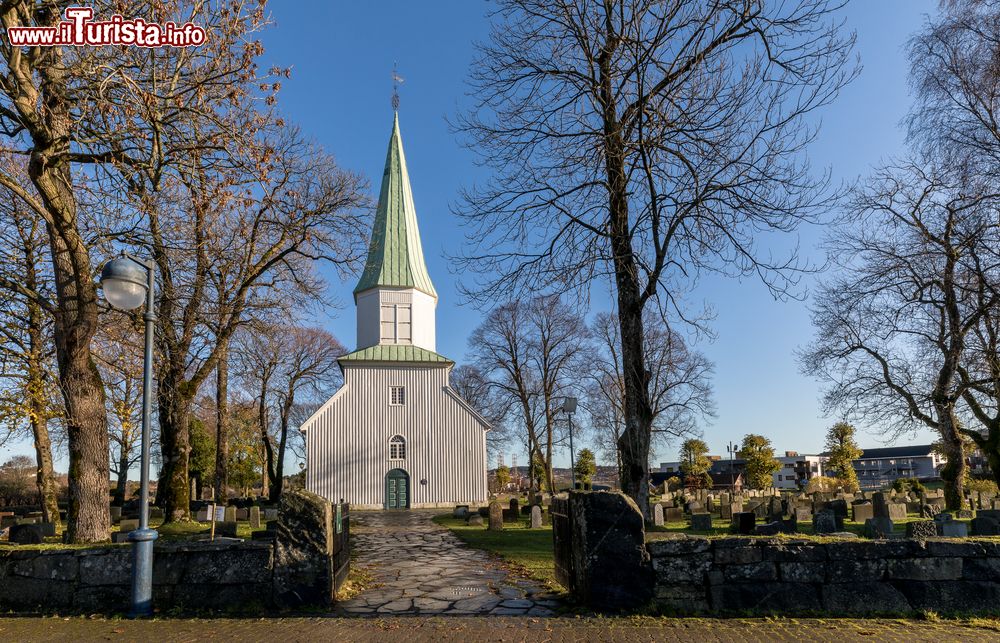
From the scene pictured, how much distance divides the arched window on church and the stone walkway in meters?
16.5

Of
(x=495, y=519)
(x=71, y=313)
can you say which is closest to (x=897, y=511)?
(x=495, y=519)

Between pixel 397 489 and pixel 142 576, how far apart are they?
82.3 ft

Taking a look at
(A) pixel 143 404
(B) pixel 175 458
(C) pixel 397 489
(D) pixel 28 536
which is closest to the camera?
(A) pixel 143 404

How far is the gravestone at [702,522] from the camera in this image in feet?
60.3

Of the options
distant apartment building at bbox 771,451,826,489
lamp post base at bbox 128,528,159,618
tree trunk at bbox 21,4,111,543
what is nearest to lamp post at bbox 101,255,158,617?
lamp post base at bbox 128,528,159,618

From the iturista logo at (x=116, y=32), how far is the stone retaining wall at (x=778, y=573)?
25.7 ft

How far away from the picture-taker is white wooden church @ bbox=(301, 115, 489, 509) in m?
30.9

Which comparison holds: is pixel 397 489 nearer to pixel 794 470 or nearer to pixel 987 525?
pixel 987 525

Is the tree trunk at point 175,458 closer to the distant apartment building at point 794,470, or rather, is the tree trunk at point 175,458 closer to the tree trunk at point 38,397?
the tree trunk at point 38,397

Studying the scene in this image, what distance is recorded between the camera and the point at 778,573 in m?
6.66

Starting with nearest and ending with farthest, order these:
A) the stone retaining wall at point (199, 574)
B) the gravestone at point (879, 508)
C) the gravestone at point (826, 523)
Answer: the stone retaining wall at point (199, 574) < the gravestone at point (826, 523) < the gravestone at point (879, 508)

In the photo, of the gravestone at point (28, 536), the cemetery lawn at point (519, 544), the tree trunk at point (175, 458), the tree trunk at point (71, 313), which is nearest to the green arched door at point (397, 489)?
the cemetery lawn at point (519, 544)

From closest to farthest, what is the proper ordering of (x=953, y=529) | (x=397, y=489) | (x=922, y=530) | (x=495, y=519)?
(x=922, y=530)
(x=953, y=529)
(x=495, y=519)
(x=397, y=489)

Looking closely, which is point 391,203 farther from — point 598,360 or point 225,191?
point 225,191
